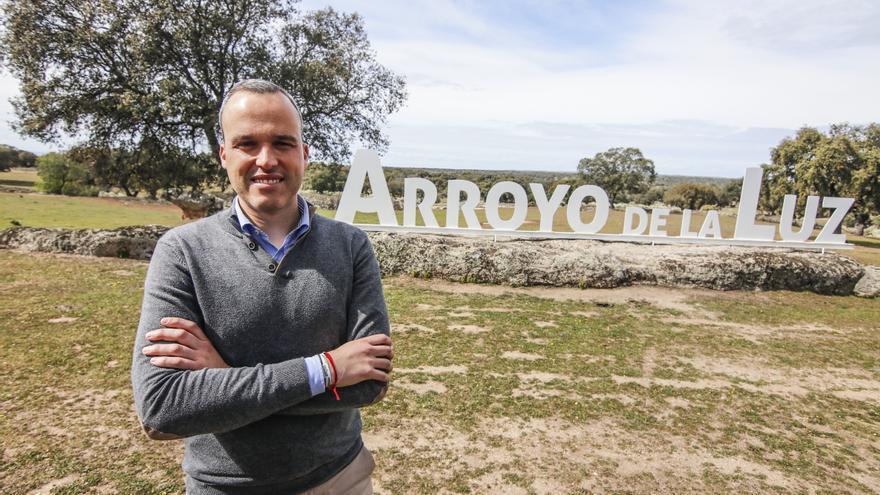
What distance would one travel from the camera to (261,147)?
166cm

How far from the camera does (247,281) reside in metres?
1.58

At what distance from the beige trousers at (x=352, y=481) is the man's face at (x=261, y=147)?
103cm

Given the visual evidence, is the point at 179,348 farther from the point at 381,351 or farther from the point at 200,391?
the point at 381,351

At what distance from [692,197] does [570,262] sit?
53761 millimetres

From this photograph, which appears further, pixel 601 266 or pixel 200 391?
pixel 601 266

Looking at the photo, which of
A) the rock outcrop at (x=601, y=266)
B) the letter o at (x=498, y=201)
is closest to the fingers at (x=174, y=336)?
the rock outcrop at (x=601, y=266)

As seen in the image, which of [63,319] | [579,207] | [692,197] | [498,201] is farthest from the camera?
[692,197]

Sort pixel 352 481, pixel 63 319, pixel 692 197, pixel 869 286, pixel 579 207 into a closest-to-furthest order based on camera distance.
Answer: pixel 352 481
pixel 63 319
pixel 869 286
pixel 579 207
pixel 692 197

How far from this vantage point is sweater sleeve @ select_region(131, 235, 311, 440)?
4.75 ft

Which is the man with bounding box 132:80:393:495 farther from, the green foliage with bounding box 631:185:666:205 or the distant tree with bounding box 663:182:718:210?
the green foliage with bounding box 631:185:666:205

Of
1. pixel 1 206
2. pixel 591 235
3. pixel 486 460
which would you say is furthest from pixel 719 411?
pixel 1 206

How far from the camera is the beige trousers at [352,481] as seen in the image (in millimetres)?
1728

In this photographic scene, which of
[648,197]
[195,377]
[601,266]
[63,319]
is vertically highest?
[195,377]

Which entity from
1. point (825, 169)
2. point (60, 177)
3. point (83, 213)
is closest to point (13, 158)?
point (60, 177)
